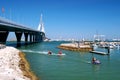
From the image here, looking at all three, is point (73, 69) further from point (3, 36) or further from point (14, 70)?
point (3, 36)

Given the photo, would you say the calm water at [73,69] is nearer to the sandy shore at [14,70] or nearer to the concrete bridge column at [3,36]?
the sandy shore at [14,70]

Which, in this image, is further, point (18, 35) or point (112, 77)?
point (18, 35)

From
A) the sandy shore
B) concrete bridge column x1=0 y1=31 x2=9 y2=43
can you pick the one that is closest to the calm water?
the sandy shore

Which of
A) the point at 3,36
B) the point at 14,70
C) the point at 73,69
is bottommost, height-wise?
the point at 73,69

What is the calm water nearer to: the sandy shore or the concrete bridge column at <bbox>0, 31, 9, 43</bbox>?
the sandy shore

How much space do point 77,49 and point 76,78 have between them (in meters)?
66.5

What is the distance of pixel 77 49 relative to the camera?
10081 centimetres

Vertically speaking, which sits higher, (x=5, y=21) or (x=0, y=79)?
(x=5, y=21)

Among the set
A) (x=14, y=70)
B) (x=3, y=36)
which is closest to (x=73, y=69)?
(x=14, y=70)

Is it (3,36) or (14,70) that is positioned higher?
(3,36)

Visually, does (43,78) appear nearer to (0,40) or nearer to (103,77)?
(103,77)

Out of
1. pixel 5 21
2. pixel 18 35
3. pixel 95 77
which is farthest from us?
pixel 18 35

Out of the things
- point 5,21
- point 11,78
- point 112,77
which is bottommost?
point 112,77

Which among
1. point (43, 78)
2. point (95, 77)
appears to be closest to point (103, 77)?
point (95, 77)
